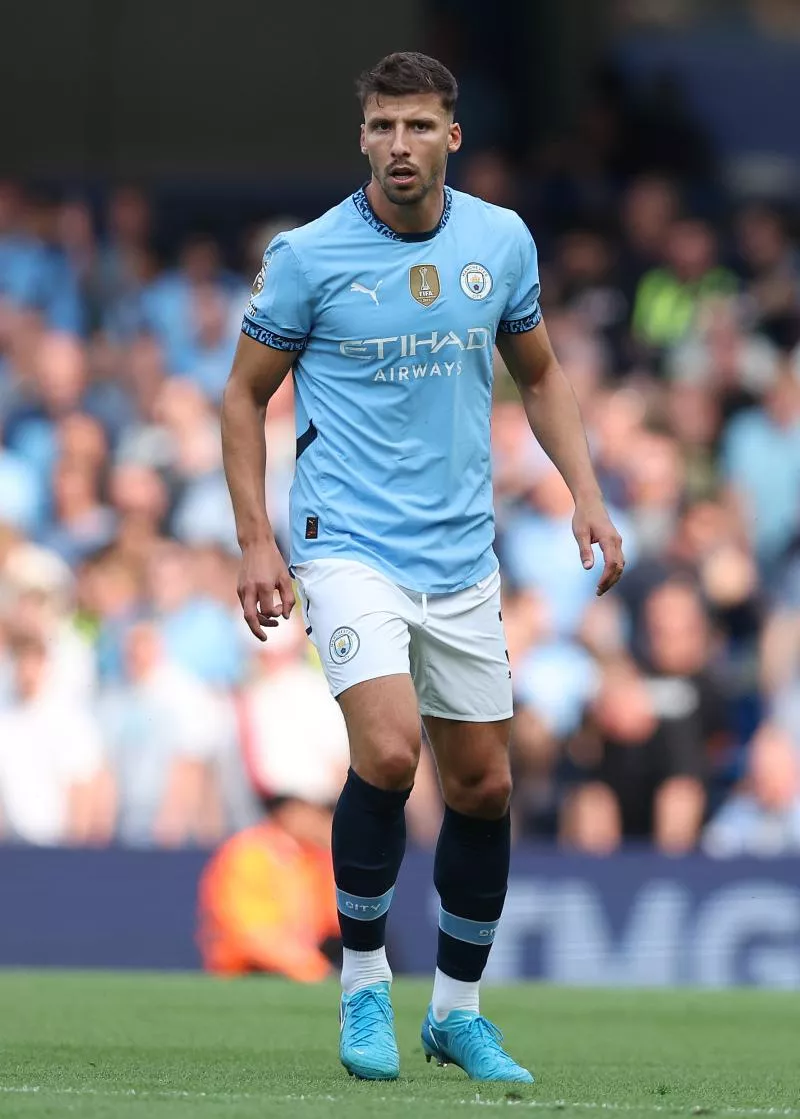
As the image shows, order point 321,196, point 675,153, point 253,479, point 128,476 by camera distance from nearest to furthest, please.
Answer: point 253,479 < point 128,476 < point 321,196 < point 675,153

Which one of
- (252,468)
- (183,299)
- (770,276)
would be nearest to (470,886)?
(252,468)

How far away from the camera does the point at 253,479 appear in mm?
5344

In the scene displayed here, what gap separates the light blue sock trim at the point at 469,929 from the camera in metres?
5.53

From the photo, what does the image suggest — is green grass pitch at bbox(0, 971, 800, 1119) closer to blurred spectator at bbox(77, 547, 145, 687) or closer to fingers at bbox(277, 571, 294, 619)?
fingers at bbox(277, 571, 294, 619)

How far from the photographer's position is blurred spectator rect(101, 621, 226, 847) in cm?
1064

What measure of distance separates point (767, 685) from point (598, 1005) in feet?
11.8

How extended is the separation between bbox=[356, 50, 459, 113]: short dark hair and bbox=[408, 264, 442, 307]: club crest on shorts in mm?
390

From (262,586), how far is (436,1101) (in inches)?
49.6

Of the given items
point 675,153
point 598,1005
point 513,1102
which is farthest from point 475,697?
point 675,153

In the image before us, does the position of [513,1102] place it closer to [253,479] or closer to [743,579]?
[253,479]

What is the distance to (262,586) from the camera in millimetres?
5207

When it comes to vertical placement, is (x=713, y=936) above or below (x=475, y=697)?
below

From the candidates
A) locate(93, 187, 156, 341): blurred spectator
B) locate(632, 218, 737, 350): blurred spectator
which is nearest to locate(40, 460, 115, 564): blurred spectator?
locate(93, 187, 156, 341): blurred spectator

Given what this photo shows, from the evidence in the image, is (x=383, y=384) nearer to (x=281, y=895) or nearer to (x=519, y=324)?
(x=519, y=324)
